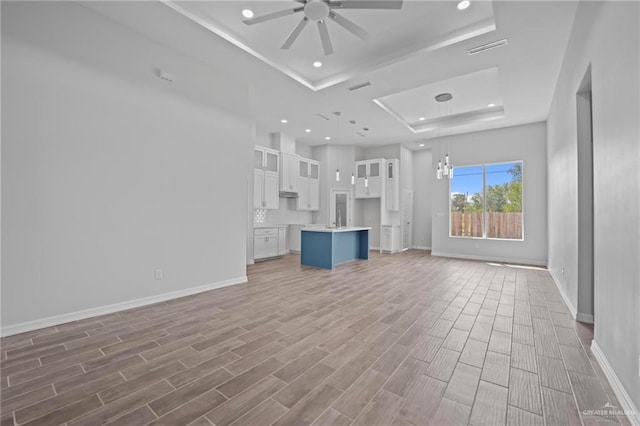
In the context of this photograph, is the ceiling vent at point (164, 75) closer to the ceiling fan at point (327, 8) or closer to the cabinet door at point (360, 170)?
the ceiling fan at point (327, 8)

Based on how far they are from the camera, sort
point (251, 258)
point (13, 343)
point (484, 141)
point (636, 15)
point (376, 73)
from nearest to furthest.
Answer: point (636, 15) < point (13, 343) < point (376, 73) < point (251, 258) < point (484, 141)

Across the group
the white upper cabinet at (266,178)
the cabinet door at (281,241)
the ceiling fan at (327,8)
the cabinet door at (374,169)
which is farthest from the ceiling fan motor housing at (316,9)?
the cabinet door at (374,169)

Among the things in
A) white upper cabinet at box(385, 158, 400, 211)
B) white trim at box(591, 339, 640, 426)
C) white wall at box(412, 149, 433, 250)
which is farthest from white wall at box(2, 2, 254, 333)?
white wall at box(412, 149, 433, 250)

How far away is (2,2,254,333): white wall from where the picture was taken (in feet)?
8.89

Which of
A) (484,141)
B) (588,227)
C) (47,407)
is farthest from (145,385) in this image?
(484,141)

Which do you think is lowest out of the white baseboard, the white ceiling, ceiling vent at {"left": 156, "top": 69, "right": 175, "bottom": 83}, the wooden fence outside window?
the white baseboard

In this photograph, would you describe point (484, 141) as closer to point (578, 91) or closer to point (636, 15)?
point (578, 91)

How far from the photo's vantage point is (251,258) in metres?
6.79

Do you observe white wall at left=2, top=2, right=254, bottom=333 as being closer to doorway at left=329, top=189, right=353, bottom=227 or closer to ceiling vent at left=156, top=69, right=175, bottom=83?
ceiling vent at left=156, top=69, right=175, bottom=83

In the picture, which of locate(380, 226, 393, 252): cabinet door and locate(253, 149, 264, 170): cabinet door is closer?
locate(253, 149, 264, 170): cabinet door

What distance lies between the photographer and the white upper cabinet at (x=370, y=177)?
344 inches

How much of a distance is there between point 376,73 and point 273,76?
1.69 m

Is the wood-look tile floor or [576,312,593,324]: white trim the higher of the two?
[576,312,593,324]: white trim

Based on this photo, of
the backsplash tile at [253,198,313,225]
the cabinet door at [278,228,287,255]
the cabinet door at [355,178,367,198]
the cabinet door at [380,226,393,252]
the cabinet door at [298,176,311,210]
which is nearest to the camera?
the cabinet door at [278,228,287,255]
